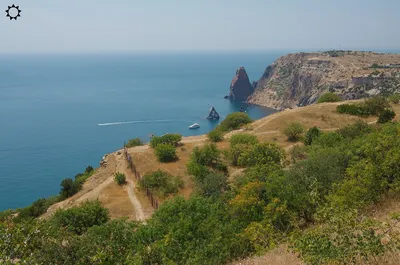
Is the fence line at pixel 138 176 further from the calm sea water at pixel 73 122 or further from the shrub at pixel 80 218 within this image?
the calm sea water at pixel 73 122

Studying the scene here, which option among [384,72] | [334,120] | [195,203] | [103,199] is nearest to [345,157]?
[195,203]

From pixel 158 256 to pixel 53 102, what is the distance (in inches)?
5712

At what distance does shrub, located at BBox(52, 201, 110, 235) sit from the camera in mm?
24406

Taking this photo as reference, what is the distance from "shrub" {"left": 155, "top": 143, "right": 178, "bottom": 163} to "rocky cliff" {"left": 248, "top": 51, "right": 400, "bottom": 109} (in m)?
81.8

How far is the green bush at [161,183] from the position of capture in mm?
33688

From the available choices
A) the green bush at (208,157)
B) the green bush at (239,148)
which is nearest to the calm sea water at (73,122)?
the green bush at (208,157)

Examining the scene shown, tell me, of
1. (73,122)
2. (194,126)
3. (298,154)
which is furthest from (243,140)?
(73,122)

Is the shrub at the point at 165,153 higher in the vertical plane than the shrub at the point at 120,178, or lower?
higher

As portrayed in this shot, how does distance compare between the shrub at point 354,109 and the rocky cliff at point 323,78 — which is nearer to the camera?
the shrub at point 354,109

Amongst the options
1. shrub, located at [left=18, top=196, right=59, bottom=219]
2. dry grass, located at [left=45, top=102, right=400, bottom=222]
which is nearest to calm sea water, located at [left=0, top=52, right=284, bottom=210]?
shrub, located at [left=18, top=196, right=59, bottom=219]

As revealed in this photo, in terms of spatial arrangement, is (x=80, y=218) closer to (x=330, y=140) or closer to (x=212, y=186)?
(x=212, y=186)

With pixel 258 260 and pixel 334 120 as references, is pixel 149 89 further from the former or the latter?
pixel 258 260

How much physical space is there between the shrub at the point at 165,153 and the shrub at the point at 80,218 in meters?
14.4

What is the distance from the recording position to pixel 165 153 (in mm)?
39781
